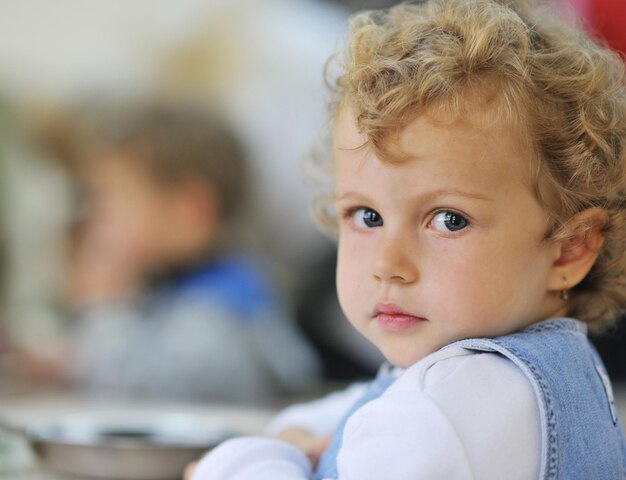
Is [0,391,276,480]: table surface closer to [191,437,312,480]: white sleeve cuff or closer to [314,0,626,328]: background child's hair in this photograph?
[191,437,312,480]: white sleeve cuff

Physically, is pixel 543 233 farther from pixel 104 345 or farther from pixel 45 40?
pixel 45 40

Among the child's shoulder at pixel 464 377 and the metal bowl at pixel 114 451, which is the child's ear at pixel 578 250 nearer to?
the child's shoulder at pixel 464 377

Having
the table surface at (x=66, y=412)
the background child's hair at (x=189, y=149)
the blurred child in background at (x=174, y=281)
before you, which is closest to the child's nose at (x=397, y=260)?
the table surface at (x=66, y=412)

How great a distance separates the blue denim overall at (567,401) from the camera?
1.92 ft

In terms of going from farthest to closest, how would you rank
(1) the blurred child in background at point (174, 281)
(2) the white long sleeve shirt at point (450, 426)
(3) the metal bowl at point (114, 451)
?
1. (1) the blurred child in background at point (174, 281)
2. (3) the metal bowl at point (114, 451)
3. (2) the white long sleeve shirt at point (450, 426)

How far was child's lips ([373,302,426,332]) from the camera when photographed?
64cm

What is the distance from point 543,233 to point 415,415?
0.58 feet

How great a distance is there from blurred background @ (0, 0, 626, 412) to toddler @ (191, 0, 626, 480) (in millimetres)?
159

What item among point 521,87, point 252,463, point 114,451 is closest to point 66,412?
point 114,451

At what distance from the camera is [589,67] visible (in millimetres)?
685

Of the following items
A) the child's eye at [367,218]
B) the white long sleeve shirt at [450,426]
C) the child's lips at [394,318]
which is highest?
the child's eye at [367,218]

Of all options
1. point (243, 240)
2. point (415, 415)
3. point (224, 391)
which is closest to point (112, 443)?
point (415, 415)

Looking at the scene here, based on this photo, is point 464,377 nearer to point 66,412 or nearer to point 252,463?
point 252,463

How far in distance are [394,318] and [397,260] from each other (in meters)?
0.05
